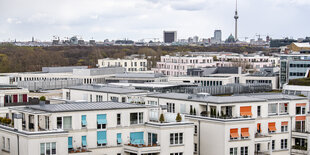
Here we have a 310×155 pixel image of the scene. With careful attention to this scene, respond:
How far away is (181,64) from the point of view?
15062cm

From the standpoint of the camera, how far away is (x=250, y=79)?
109000mm

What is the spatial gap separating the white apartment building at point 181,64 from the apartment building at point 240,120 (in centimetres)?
8374

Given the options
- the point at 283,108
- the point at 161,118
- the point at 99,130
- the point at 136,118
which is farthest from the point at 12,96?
the point at 283,108

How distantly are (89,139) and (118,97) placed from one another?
16823mm

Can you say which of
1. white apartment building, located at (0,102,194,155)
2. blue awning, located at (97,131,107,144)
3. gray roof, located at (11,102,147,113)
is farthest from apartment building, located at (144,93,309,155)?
blue awning, located at (97,131,107,144)

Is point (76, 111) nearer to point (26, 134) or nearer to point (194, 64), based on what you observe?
point (26, 134)

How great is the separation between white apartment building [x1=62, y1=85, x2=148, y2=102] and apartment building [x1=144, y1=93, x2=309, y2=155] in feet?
7.74

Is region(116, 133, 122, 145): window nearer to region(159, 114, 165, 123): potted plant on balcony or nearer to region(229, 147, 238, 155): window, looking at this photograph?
region(159, 114, 165, 123): potted plant on balcony

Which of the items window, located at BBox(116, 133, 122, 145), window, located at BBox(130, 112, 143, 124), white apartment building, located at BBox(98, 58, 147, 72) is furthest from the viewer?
Answer: white apartment building, located at BBox(98, 58, 147, 72)

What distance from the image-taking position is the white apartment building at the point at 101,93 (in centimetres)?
6419

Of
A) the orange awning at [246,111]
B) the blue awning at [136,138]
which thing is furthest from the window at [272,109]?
the blue awning at [136,138]

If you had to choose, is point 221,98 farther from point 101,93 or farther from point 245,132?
point 101,93

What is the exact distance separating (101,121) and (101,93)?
18.2m

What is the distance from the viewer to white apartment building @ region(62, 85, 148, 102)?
64.2m
